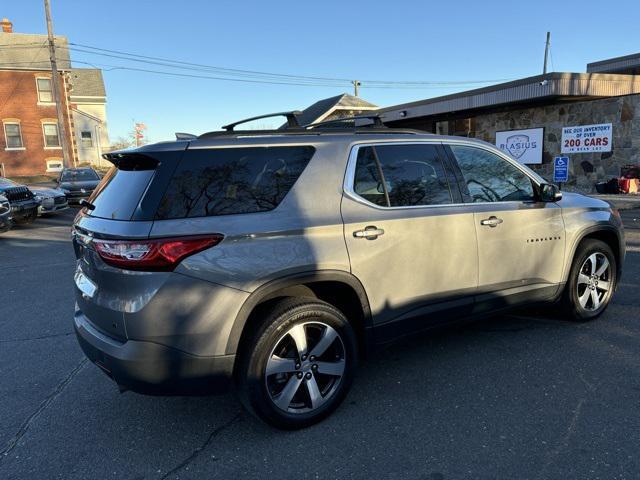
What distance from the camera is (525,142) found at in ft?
55.9

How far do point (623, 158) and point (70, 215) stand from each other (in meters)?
18.3

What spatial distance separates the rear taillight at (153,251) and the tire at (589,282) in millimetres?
3438

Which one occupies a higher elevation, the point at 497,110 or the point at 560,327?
the point at 497,110

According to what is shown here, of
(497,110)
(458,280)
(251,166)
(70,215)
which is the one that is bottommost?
(70,215)

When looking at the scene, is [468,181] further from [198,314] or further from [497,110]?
[497,110]

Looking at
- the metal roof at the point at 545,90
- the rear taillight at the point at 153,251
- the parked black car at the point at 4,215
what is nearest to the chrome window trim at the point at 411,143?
the rear taillight at the point at 153,251

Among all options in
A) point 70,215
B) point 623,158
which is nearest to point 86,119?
point 70,215

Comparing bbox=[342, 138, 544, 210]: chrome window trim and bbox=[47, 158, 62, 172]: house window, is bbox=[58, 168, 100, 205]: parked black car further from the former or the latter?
bbox=[47, 158, 62, 172]: house window

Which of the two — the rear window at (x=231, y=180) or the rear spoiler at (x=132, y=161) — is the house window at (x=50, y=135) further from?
the rear window at (x=231, y=180)

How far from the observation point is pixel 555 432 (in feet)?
9.18

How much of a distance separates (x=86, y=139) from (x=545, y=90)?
134ft

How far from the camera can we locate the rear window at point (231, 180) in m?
2.61

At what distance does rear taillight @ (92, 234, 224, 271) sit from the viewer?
248cm

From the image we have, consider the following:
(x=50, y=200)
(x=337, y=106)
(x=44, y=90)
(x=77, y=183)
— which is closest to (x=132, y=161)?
(x=50, y=200)
